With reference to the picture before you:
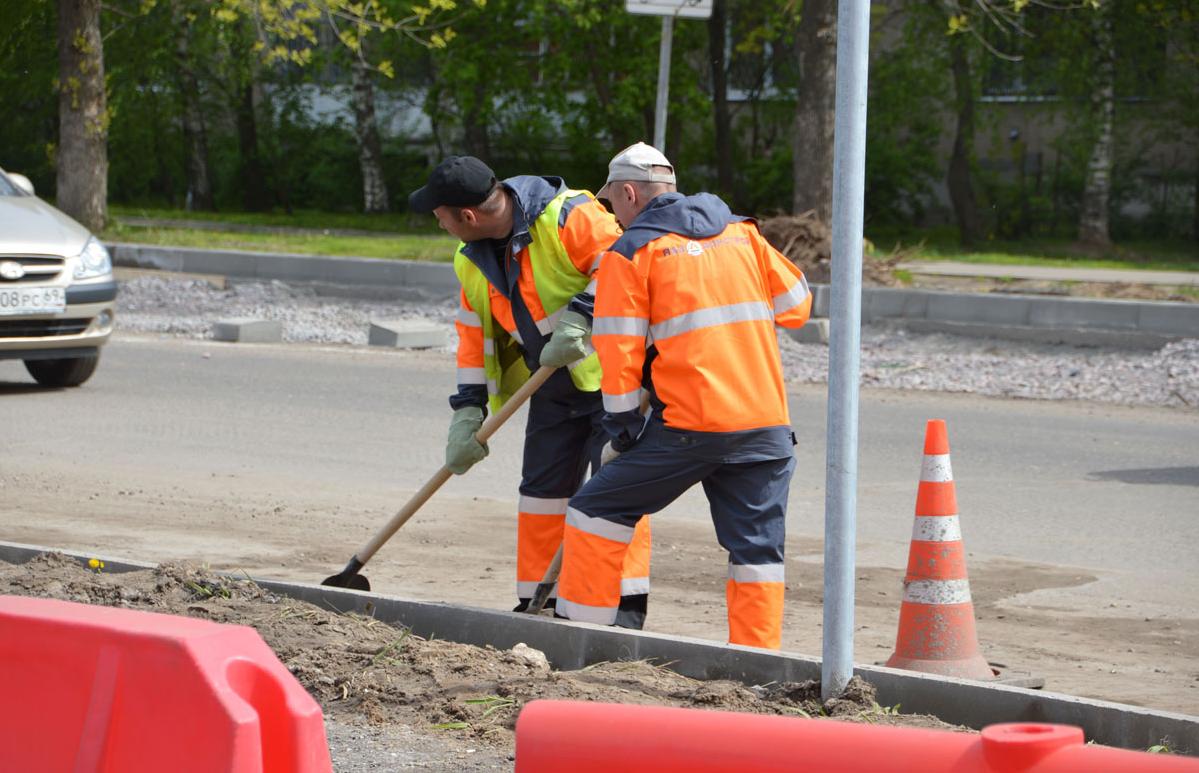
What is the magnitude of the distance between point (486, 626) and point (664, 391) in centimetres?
90

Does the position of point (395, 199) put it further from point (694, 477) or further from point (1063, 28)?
point (694, 477)

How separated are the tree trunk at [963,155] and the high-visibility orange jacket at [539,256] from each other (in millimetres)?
19523

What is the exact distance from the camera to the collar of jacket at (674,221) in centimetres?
444

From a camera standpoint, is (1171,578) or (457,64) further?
(457,64)

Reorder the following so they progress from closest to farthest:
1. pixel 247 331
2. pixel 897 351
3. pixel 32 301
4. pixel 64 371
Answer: pixel 32 301 → pixel 64 371 → pixel 897 351 → pixel 247 331

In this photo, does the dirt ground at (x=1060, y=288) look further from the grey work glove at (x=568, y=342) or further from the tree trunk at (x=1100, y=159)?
the grey work glove at (x=568, y=342)

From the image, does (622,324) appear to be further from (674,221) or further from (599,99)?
(599,99)

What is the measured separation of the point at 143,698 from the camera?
2.87 m

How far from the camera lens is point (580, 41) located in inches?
953

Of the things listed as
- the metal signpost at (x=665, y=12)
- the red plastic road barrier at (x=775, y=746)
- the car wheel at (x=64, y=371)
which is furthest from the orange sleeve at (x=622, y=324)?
the car wheel at (x=64, y=371)

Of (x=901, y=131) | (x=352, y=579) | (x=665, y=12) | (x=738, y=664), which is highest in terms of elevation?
(x=665, y=12)

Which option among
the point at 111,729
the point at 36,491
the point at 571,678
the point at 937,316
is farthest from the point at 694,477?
the point at 937,316

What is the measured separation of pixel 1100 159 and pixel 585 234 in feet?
65.3

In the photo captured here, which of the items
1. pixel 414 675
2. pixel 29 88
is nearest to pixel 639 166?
pixel 414 675
